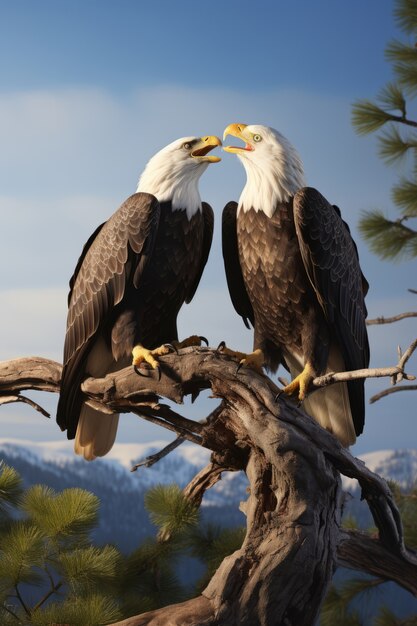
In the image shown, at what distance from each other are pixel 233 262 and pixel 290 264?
1.23 ft

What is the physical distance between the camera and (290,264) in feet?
11.5

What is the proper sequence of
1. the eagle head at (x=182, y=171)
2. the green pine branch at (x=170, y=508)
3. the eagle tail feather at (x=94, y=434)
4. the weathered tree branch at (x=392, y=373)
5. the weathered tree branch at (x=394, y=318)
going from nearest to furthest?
1. the weathered tree branch at (x=392, y=373)
2. the eagle head at (x=182, y=171)
3. the eagle tail feather at (x=94, y=434)
4. the green pine branch at (x=170, y=508)
5. the weathered tree branch at (x=394, y=318)

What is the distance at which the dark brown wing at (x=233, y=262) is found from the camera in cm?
377

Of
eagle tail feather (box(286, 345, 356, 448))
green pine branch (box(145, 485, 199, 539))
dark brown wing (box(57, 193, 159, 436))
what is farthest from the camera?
green pine branch (box(145, 485, 199, 539))

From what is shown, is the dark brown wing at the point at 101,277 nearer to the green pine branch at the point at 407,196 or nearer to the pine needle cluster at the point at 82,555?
the pine needle cluster at the point at 82,555

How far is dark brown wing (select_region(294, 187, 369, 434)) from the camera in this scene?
3480 millimetres

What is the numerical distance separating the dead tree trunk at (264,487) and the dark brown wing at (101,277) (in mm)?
227

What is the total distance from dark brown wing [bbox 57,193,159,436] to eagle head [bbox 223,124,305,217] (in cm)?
42

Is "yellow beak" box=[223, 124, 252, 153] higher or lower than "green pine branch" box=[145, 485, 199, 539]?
higher

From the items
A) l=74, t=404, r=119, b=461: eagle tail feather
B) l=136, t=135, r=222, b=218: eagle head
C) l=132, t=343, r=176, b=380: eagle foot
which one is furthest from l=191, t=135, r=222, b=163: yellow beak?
l=74, t=404, r=119, b=461: eagle tail feather

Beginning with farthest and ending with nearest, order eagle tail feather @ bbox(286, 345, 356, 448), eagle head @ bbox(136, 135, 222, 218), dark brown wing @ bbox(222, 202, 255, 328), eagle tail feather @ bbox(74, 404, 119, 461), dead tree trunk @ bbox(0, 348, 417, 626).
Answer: eagle tail feather @ bbox(74, 404, 119, 461) < eagle tail feather @ bbox(286, 345, 356, 448) < dark brown wing @ bbox(222, 202, 255, 328) < eagle head @ bbox(136, 135, 222, 218) < dead tree trunk @ bbox(0, 348, 417, 626)

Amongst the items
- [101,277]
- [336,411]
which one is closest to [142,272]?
[101,277]

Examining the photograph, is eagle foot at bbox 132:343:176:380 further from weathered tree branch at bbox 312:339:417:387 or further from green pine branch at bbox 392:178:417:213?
green pine branch at bbox 392:178:417:213

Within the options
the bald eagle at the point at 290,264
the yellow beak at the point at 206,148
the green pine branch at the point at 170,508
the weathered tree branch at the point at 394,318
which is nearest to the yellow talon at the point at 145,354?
the bald eagle at the point at 290,264
